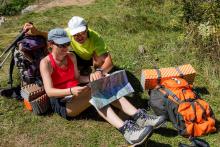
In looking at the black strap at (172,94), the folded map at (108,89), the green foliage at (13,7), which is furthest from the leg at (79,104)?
the green foliage at (13,7)

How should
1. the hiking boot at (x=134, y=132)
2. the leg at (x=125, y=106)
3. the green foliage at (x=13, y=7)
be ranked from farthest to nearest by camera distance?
1. the green foliage at (x=13, y=7)
2. the leg at (x=125, y=106)
3. the hiking boot at (x=134, y=132)

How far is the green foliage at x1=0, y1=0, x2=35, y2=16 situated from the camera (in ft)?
43.0

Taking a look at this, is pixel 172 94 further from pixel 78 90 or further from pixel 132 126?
pixel 78 90

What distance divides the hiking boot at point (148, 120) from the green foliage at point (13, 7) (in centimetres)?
842

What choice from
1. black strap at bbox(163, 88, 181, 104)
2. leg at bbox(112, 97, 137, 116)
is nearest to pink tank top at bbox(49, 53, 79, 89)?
leg at bbox(112, 97, 137, 116)

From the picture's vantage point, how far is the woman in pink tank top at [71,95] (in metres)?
5.50

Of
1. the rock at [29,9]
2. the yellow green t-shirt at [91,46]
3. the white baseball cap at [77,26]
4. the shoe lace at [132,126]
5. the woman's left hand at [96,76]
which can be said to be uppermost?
the white baseball cap at [77,26]

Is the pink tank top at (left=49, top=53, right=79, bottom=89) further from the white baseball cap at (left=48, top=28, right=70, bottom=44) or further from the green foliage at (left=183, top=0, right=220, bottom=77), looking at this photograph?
the green foliage at (left=183, top=0, right=220, bottom=77)

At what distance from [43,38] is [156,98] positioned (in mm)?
2016

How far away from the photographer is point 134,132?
17.7 ft

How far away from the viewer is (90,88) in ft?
19.3

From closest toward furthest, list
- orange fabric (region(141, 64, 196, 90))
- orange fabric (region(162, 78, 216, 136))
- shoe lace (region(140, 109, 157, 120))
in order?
Result: shoe lace (region(140, 109, 157, 120)) → orange fabric (region(162, 78, 216, 136)) → orange fabric (region(141, 64, 196, 90))

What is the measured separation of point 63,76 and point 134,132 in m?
1.42

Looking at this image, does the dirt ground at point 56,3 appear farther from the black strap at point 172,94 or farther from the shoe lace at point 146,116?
the shoe lace at point 146,116
